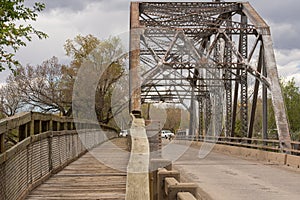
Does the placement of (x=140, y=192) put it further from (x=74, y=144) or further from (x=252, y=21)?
(x=252, y=21)

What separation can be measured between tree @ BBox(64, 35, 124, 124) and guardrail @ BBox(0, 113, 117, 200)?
104 feet

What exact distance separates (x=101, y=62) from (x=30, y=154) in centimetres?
3745

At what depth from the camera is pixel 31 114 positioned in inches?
290

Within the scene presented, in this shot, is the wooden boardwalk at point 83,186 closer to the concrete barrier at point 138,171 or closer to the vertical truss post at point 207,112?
the concrete barrier at point 138,171

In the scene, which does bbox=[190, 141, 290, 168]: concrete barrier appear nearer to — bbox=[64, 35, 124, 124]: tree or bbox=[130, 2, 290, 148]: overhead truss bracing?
bbox=[130, 2, 290, 148]: overhead truss bracing

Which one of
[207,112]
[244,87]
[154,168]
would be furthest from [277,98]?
[207,112]

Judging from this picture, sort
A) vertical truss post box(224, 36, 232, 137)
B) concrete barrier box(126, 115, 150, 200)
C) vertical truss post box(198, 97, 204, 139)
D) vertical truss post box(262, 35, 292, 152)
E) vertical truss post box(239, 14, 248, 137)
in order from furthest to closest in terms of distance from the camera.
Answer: vertical truss post box(198, 97, 204, 139)
vertical truss post box(224, 36, 232, 137)
vertical truss post box(239, 14, 248, 137)
vertical truss post box(262, 35, 292, 152)
concrete barrier box(126, 115, 150, 200)

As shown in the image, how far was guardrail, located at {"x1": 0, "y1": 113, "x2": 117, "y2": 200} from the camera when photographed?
210 inches

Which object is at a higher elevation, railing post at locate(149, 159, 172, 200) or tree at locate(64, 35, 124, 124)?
tree at locate(64, 35, 124, 124)

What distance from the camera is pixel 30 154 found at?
23.5 feet

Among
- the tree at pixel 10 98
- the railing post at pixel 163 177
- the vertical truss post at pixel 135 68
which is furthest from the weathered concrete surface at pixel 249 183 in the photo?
the tree at pixel 10 98

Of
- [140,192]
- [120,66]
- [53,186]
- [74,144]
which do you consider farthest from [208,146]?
[140,192]

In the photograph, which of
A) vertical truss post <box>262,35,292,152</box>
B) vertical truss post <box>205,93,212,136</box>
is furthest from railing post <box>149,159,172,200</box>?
vertical truss post <box>205,93,212,136</box>

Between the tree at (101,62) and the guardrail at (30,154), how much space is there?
31747 mm
